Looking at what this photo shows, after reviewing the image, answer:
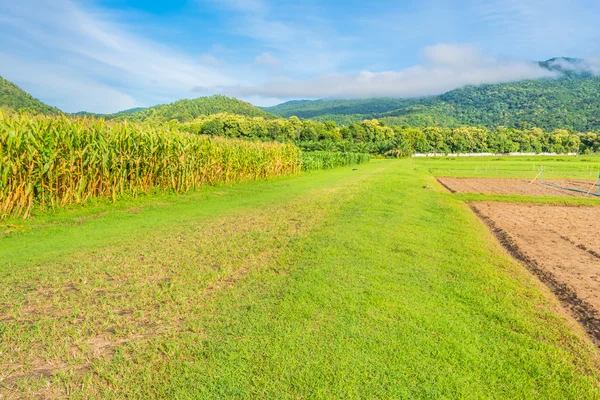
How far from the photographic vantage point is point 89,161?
37.6 feet

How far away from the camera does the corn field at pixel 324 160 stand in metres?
34.9

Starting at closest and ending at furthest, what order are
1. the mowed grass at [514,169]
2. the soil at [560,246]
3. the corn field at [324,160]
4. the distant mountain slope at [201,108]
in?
the soil at [560,246] → the corn field at [324,160] → the mowed grass at [514,169] → the distant mountain slope at [201,108]

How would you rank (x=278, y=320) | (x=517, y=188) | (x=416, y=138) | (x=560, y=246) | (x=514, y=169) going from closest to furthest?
(x=278, y=320), (x=560, y=246), (x=517, y=188), (x=514, y=169), (x=416, y=138)

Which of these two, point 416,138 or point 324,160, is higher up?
point 416,138

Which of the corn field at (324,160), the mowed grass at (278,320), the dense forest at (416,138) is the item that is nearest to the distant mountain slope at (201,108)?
the dense forest at (416,138)

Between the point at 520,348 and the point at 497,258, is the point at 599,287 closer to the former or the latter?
the point at 497,258

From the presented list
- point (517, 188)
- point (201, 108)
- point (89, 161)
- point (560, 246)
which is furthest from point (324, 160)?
point (201, 108)

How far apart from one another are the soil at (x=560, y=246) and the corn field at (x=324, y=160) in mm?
20757

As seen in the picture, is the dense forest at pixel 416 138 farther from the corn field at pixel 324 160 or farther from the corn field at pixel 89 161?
the corn field at pixel 89 161

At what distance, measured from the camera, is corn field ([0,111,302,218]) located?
9.50 m

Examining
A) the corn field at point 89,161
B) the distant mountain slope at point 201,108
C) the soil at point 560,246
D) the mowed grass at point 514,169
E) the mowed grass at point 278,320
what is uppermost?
the distant mountain slope at point 201,108

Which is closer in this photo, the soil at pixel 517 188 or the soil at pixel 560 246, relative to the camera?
the soil at pixel 560 246

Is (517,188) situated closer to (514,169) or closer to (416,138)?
(514,169)

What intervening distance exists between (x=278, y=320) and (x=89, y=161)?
10.1m
